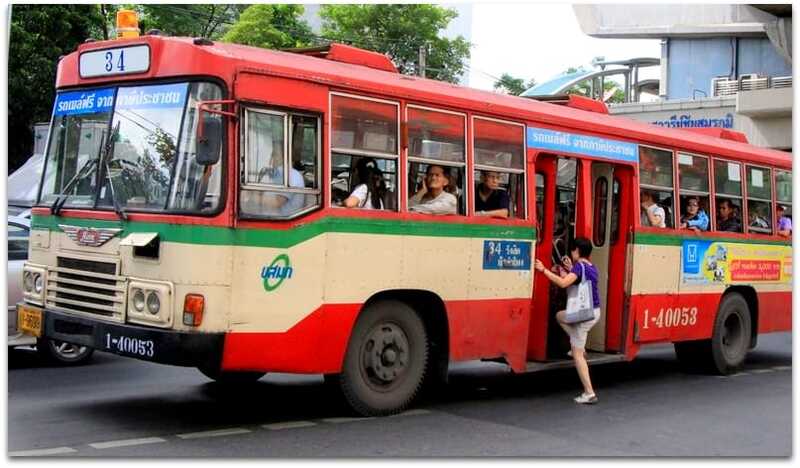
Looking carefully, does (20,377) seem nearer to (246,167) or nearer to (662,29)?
(246,167)

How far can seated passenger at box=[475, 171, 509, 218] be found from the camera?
9.12m

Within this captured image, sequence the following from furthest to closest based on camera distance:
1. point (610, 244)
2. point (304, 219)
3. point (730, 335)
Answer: point (730, 335) < point (610, 244) < point (304, 219)

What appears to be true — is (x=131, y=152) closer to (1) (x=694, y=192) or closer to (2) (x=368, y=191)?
(2) (x=368, y=191)

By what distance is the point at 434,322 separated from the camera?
29.3ft

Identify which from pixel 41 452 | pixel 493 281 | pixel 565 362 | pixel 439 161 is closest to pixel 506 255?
pixel 493 281

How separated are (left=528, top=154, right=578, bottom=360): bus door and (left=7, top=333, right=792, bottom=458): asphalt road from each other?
20.3 inches

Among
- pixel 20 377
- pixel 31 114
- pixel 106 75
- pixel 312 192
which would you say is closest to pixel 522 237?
pixel 312 192

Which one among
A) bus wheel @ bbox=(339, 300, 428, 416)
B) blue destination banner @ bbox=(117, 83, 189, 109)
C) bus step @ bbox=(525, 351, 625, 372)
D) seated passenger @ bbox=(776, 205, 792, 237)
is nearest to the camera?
blue destination banner @ bbox=(117, 83, 189, 109)

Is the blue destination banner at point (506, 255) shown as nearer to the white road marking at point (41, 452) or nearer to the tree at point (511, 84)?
the white road marking at point (41, 452)

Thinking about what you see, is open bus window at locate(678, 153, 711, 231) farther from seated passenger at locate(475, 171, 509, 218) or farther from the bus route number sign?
the bus route number sign

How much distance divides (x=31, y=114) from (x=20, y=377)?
16.8 metres

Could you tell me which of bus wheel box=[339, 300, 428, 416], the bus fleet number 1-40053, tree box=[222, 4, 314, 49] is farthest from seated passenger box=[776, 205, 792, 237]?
tree box=[222, 4, 314, 49]

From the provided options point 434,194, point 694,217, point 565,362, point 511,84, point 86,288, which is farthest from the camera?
point 511,84

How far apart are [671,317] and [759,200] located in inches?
100.0
